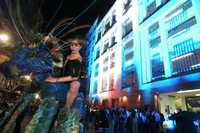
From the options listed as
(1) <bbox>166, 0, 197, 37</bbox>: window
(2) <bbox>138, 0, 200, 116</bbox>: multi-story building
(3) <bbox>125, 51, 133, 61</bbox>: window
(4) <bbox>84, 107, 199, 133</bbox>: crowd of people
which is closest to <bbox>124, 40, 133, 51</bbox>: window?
(3) <bbox>125, 51, 133, 61</bbox>: window

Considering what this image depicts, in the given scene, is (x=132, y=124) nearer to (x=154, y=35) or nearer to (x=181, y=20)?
(x=181, y=20)

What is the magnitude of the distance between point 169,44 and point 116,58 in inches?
132

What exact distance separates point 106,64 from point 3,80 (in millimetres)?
8019

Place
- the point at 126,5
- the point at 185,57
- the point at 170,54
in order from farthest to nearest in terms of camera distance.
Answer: the point at 126,5 → the point at 170,54 → the point at 185,57

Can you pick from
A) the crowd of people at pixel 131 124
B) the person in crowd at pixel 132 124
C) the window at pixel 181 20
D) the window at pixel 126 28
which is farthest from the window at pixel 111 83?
the person in crowd at pixel 132 124

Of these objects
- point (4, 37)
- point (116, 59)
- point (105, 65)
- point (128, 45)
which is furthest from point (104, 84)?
point (4, 37)

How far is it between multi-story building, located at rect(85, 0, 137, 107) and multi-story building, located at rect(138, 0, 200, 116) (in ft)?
2.75

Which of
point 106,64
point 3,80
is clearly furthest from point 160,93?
point 3,80

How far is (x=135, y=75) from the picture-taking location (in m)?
8.30

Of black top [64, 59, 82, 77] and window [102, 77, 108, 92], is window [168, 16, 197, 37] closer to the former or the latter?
window [102, 77, 108, 92]

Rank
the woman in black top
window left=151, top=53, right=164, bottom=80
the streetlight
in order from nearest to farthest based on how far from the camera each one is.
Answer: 1. the woman in black top
2. the streetlight
3. window left=151, top=53, right=164, bottom=80

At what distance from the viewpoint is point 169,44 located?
6816mm

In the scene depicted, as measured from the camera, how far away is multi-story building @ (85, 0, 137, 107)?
8.73m

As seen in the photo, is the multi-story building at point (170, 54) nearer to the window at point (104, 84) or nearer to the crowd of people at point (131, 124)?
the crowd of people at point (131, 124)
